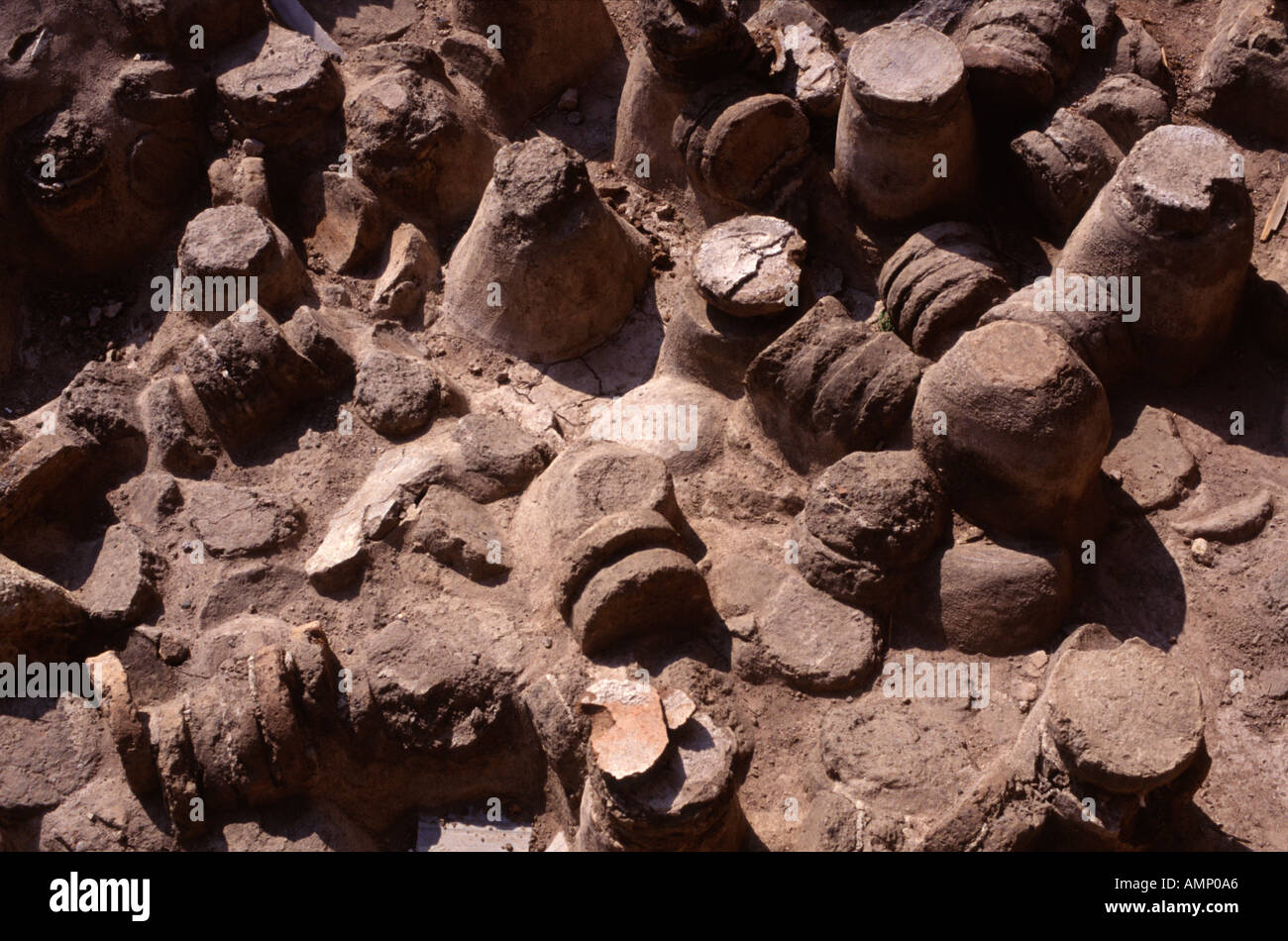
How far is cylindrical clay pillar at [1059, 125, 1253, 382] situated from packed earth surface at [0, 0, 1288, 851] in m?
0.02

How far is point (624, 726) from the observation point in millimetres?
4465

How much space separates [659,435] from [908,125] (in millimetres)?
1504

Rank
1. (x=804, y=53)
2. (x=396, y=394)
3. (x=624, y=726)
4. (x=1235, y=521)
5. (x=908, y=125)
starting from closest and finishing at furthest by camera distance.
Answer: (x=624, y=726), (x=1235, y=521), (x=908, y=125), (x=396, y=394), (x=804, y=53)

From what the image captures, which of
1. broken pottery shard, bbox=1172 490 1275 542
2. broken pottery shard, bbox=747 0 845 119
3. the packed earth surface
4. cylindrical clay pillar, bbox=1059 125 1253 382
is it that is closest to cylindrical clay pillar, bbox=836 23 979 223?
the packed earth surface

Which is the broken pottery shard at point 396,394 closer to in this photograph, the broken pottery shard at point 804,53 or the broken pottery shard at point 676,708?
the broken pottery shard at point 676,708

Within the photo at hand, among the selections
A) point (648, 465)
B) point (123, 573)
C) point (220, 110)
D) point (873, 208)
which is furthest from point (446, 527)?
point (220, 110)

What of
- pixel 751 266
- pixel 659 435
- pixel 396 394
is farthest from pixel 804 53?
pixel 396 394

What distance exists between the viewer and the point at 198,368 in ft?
19.2

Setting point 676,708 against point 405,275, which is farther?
point 405,275

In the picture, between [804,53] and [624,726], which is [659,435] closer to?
[624,726]

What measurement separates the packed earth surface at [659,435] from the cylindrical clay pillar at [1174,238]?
2 cm

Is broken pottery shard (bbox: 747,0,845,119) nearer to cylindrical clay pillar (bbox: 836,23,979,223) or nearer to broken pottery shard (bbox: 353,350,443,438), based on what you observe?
cylindrical clay pillar (bbox: 836,23,979,223)

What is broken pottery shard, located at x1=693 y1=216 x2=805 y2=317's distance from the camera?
5.61 m

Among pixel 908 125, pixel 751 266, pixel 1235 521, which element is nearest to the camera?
pixel 1235 521
